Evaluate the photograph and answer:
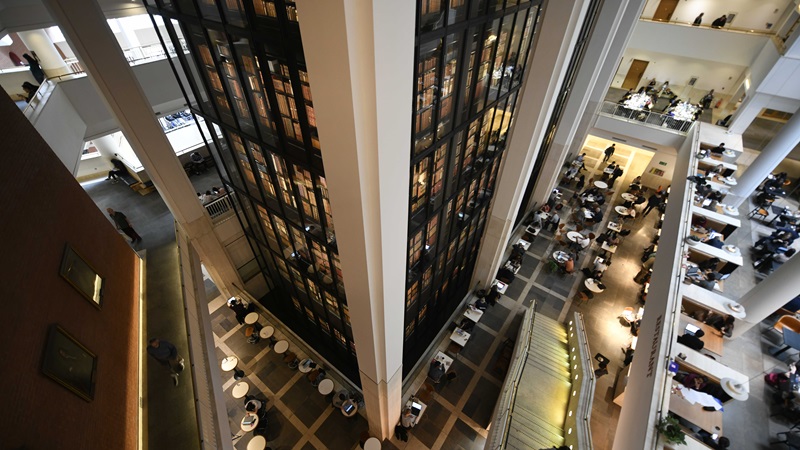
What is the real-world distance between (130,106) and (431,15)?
850 cm

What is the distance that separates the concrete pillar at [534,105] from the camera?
8125 millimetres

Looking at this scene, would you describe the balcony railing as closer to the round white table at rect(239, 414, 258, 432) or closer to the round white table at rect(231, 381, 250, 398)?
the round white table at rect(231, 381, 250, 398)

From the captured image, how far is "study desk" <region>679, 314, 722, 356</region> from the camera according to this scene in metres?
11.2

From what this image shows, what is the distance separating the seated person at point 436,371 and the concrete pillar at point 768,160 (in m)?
18.1

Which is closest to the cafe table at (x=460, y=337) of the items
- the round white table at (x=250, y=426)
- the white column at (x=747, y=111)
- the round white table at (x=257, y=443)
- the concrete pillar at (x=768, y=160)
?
the round white table at (x=257, y=443)

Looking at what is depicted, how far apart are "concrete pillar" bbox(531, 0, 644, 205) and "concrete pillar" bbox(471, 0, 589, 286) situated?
7.70m

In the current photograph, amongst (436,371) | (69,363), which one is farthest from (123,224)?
(436,371)

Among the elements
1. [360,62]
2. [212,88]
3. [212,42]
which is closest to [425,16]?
[360,62]

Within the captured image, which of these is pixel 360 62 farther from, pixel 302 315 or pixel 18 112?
pixel 302 315

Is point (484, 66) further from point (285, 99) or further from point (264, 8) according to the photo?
point (264, 8)

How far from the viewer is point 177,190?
10.4 metres

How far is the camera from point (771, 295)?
34.0 feet

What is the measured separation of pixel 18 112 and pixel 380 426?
1193 centimetres

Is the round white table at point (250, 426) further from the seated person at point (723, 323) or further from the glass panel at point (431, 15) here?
the seated person at point (723, 323)
